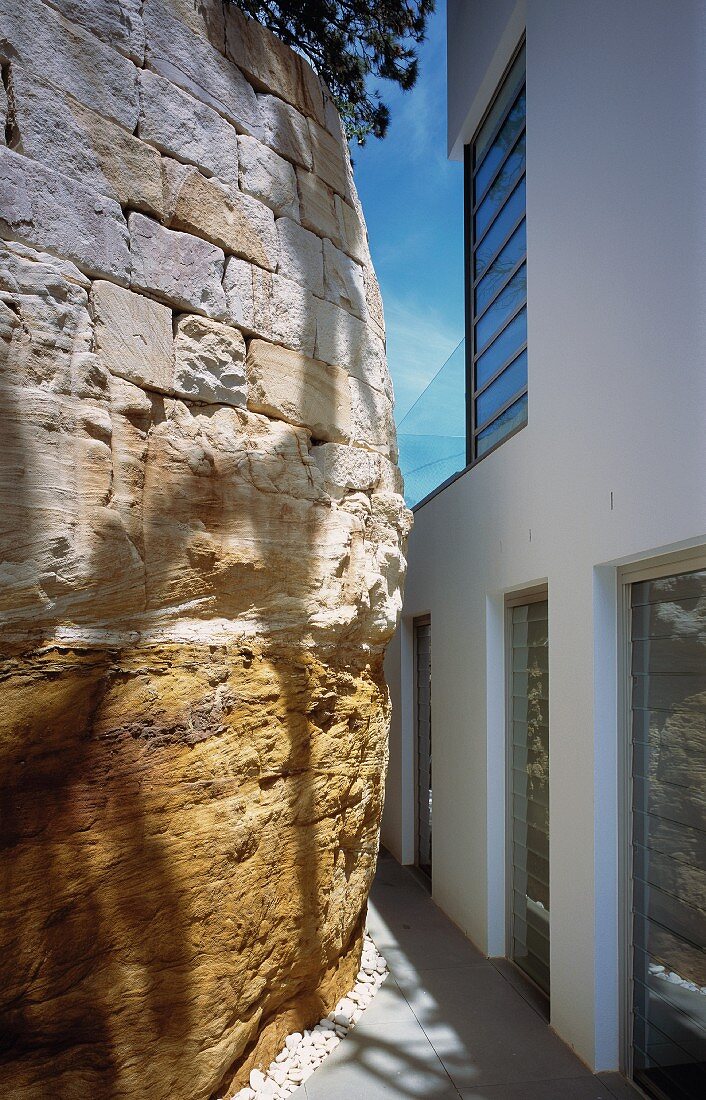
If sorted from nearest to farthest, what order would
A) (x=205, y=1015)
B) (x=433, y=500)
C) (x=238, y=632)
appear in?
(x=205, y=1015)
(x=238, y=632)
(x=433, y=500)

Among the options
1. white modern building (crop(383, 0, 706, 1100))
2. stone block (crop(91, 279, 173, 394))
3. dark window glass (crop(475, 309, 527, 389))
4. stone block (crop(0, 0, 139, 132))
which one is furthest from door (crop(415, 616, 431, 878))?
stone block (crop(0, 0, 139, 132))

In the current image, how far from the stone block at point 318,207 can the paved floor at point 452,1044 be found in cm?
365

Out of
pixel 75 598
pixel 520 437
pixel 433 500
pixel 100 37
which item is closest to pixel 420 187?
pixel 433 500

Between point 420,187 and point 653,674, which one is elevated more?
point 420,187

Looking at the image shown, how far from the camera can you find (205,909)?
269cm

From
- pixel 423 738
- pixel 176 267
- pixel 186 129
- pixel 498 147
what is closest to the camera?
pixel 176 267

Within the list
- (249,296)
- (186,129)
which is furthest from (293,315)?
(186,129)

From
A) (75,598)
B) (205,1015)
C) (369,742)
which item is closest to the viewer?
(75,598)

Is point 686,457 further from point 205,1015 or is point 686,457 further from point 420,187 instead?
point 420,187

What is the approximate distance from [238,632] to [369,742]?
104cm

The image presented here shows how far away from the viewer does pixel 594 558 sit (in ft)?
10.7

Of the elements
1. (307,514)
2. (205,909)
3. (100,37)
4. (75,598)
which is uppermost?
(100,37)

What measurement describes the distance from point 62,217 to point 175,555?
3.80 ft

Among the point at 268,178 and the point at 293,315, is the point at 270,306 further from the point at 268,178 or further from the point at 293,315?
the point at 268,178
